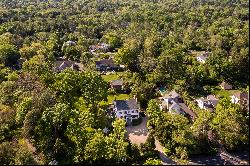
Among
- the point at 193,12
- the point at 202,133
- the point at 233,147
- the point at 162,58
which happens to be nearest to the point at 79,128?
the point at 202,133

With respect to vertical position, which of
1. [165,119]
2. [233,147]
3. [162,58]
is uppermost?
[162,58]

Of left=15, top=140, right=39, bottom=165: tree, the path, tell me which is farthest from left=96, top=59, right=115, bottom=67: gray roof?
left=15, top=140, right=39, bottom=165: tree

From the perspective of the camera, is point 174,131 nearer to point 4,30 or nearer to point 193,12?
point 4,30

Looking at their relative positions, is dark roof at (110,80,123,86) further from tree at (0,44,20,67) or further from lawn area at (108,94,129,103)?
tree at (0,44,20,67)

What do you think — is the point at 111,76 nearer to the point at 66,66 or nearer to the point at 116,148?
the point at 66,66

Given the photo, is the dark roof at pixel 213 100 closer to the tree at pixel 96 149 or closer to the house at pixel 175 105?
the house at pixel 175 105

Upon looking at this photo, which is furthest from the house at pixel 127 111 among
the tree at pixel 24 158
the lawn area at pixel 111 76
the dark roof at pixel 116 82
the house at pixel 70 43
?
the house at pixel 70 43
